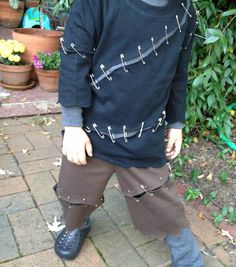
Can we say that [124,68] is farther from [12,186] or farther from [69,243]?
[12,186]

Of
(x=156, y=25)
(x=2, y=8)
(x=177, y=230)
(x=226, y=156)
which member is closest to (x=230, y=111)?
(x=226, y=156)

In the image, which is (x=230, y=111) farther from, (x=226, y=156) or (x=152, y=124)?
(x=152, y=124)

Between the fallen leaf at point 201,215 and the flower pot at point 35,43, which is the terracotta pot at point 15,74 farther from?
the fallen leaf at point 201,215

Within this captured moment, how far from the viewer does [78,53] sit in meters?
1.33

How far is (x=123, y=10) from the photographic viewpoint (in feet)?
4.20

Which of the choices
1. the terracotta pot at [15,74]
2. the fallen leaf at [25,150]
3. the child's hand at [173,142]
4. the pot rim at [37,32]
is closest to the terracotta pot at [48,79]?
the terracotta pot at [15,74]

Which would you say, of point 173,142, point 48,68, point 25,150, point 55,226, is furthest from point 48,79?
point 173,142

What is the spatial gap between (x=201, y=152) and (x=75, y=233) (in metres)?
1.33

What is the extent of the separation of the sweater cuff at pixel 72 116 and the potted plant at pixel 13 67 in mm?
2278

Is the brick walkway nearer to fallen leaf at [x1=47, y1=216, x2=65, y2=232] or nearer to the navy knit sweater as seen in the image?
fallen leaf at [x1=47, y1=216, x2=65, y2=232]

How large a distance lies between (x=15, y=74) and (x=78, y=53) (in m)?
2.39

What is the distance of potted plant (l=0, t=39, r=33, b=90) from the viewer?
3529 mm

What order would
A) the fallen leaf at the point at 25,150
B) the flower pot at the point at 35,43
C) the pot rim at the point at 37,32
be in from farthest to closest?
the pot rim at the point at 37,32 < the flower pot at the point at 35,43 < the fallen leaf at the point at 25,150

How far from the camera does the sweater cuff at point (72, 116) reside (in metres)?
1.41
